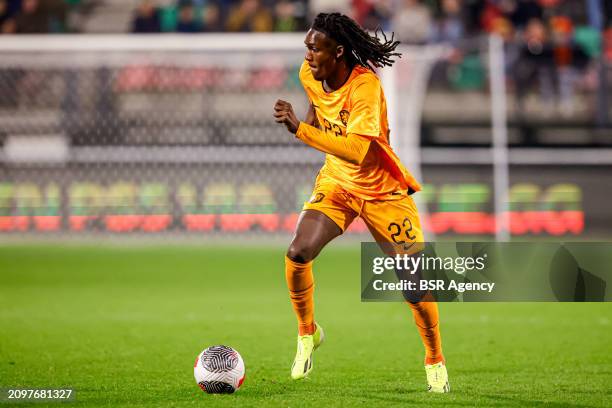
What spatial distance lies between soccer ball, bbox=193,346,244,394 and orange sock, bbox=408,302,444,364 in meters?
1.13

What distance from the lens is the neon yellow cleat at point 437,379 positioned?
6.64 m

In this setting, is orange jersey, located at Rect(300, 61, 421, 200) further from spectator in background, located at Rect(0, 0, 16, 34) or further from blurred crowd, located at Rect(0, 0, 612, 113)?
spectator in background, located at Rect(0, 0, 16, 34)

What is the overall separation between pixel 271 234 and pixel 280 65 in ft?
8.25

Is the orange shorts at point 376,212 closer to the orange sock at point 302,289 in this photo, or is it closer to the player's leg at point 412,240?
the player's leg at point 412,240

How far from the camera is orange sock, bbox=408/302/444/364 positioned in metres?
6.73

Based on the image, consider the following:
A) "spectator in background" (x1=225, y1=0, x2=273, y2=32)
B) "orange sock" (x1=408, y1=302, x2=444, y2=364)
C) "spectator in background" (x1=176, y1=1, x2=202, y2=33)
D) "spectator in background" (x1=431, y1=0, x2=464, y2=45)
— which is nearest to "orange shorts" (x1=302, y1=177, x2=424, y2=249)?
"orange sock" (x1=408, y1=302, x2=444, y2=364)

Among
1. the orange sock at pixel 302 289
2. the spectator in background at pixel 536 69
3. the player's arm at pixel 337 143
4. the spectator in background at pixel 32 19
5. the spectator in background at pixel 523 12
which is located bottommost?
the orange sock at pixel 302 289

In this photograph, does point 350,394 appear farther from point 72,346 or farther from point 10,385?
point 72,346

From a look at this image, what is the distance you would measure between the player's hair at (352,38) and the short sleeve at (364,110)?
25 centimetres

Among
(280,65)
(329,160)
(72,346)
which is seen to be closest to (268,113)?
(280,65)

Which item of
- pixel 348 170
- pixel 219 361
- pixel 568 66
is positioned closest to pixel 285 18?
pixel 568 66

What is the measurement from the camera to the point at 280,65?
54.1 feet

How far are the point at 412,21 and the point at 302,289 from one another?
1227cm

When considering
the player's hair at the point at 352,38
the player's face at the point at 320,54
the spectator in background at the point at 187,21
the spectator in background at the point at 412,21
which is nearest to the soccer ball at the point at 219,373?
the player's face at the point at 320,54
